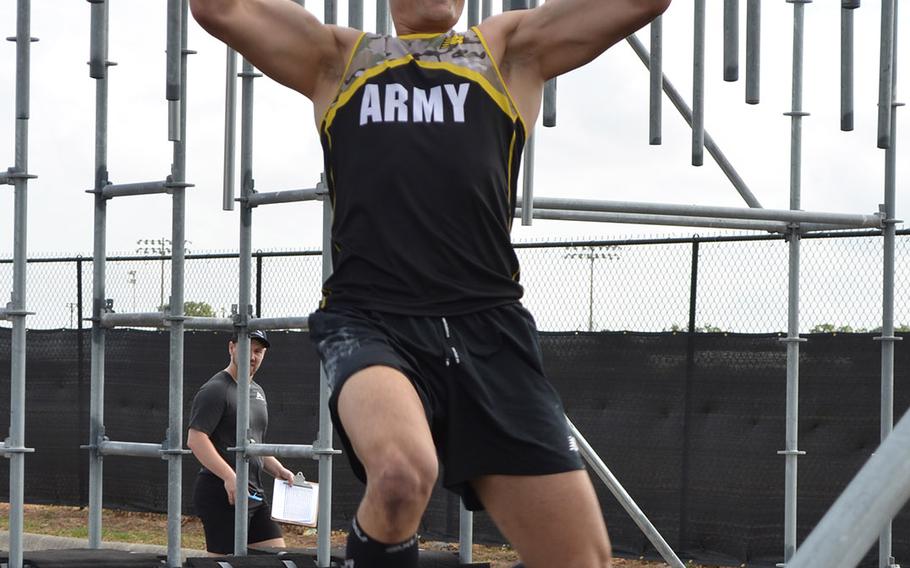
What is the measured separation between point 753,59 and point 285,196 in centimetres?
209

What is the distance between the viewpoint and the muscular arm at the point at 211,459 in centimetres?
755

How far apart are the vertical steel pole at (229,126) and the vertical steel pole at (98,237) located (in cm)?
57

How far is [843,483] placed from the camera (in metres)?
9.74

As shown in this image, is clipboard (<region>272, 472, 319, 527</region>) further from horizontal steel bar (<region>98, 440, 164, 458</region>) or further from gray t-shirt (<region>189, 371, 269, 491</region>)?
horizontal steel bar (<region>98, 440, 164, 458</region>)

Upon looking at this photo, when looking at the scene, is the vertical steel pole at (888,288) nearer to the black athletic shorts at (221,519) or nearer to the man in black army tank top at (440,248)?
the black athletic shorts at (221,519)

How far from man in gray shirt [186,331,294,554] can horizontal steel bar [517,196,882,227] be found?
7.07 ft

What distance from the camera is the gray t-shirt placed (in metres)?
7.89

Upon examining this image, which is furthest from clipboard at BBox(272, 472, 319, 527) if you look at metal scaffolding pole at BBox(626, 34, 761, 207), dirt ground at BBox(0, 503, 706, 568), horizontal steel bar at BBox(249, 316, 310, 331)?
dirt ground at BBox(0, 503, 706, 568)

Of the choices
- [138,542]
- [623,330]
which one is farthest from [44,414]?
[623,330]

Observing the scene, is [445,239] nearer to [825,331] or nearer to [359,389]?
[359,389]

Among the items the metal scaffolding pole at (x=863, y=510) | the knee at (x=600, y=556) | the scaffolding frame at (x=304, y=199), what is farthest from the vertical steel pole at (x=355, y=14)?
the metal scaffolding pole at (x=863, y=510)

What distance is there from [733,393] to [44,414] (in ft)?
23.3

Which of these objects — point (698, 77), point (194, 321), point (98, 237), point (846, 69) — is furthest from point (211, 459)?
A: point (846, 69)

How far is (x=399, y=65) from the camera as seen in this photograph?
3621 mm
